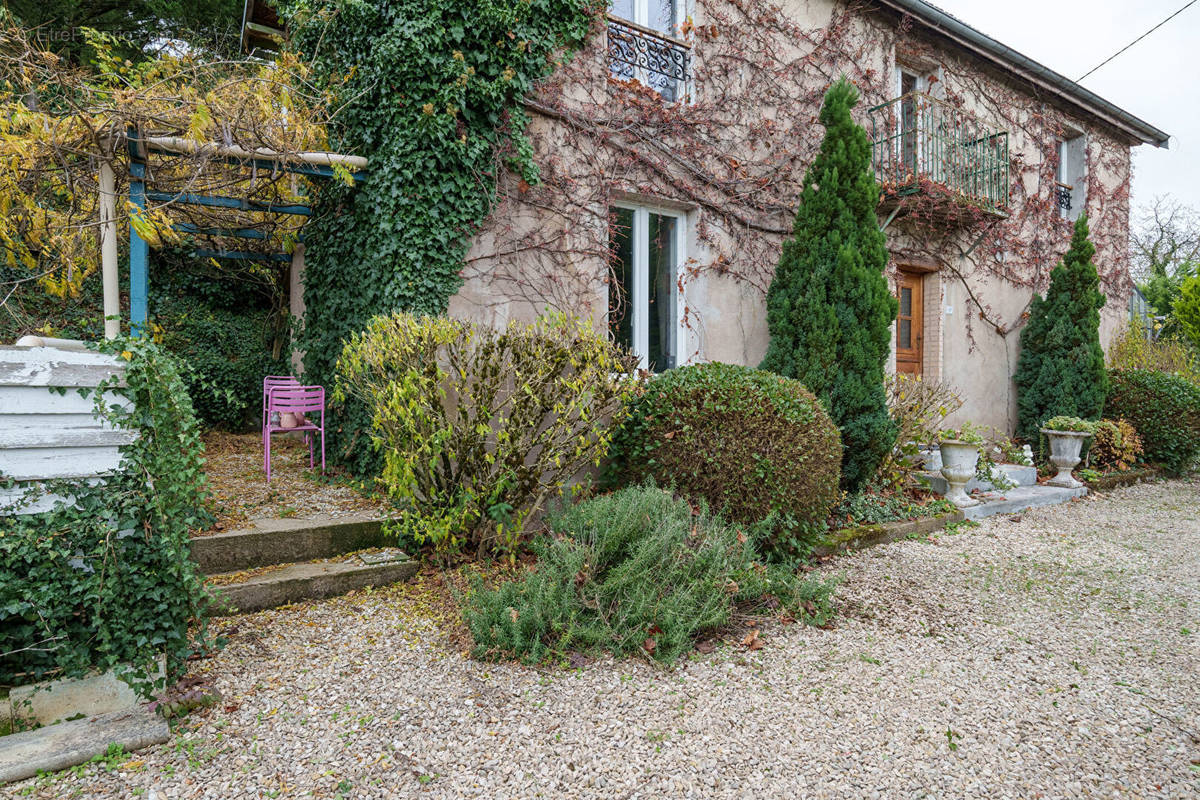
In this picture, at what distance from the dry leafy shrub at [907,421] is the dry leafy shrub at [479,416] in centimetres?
354

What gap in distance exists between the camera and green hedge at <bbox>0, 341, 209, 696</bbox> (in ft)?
7.63

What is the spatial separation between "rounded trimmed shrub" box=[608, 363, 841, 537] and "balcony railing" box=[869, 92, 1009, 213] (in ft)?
14.9

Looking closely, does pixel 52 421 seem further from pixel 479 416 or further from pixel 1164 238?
pixel 1164 238

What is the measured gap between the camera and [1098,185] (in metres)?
11.0

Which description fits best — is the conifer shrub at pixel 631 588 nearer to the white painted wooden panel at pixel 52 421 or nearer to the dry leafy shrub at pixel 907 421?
the white painted wooden panel at pixel 52 421

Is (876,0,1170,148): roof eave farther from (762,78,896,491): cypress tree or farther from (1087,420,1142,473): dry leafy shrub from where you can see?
(1087,420,1142,473): dry leafy shrub

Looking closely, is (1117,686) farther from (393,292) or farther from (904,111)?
(904,111)

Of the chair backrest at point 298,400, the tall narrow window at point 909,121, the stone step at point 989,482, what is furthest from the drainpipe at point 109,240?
the tall narrow window at point 909,121

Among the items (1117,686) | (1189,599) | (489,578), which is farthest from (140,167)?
(1189,599)

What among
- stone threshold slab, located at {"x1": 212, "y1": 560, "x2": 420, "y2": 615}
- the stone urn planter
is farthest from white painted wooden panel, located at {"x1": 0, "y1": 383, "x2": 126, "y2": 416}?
the stone urn planter

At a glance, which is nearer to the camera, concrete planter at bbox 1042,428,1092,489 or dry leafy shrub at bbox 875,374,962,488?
dry leafy shrub at bbox 875,374,962,488

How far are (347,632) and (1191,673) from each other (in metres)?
4.15

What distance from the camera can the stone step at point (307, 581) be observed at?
329cm

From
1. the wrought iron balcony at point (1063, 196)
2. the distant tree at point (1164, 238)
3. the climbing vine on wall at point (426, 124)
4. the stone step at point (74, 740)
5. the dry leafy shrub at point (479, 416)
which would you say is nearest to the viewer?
the stone step at point (74, 740)
